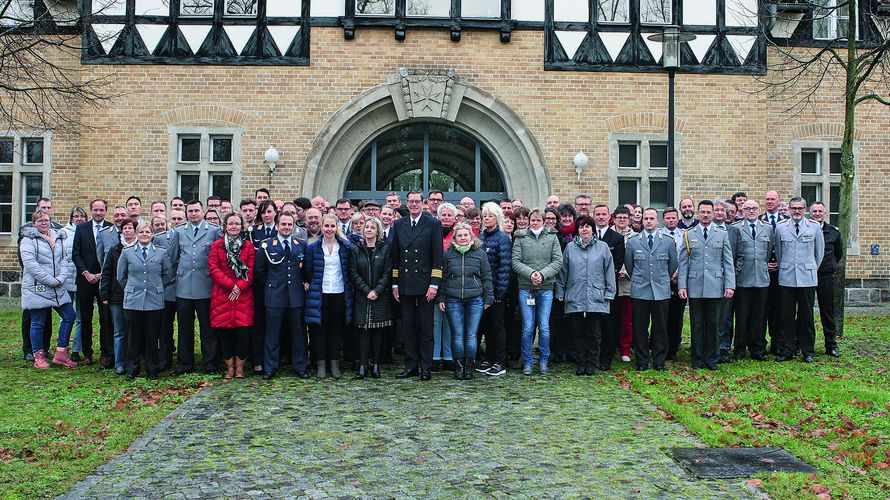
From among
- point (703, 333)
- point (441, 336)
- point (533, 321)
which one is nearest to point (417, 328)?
point (441, 336)

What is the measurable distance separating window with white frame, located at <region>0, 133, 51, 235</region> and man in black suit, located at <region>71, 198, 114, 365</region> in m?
7.07

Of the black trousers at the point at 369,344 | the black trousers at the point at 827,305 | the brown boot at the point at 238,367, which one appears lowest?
the brown boot at the point at 238,367

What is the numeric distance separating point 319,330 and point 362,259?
0.87m

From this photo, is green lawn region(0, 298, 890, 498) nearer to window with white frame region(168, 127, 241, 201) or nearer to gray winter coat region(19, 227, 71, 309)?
gray winter coat region(19, 227, 71, 309)

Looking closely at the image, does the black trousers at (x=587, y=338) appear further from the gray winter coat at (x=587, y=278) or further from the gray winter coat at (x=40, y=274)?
the gray winter coat at (x=40, y=274)

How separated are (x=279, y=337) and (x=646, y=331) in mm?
4058

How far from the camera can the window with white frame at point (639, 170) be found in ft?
52.3

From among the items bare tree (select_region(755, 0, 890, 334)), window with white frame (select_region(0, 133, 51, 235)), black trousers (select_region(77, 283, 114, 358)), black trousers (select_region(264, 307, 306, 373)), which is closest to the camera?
black trousers (select_region(264, 307, 306, 373))

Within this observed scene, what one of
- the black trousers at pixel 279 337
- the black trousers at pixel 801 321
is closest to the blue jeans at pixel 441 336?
the black trousers at pixel 279 337

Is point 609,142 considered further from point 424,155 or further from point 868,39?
point 868,39

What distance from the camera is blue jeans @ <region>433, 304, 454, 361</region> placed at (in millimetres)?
9453

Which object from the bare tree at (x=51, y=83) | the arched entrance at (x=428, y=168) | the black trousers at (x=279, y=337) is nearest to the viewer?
the black trousers at (x=279, y=337)

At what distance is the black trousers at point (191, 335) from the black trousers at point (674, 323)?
5201 mm

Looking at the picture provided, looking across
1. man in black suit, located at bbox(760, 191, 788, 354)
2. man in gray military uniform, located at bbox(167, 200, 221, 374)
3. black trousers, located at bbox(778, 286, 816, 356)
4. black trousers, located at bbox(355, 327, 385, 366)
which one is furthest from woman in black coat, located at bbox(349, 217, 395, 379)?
black trousers, located at bbox(778, 286, 816, 356)
